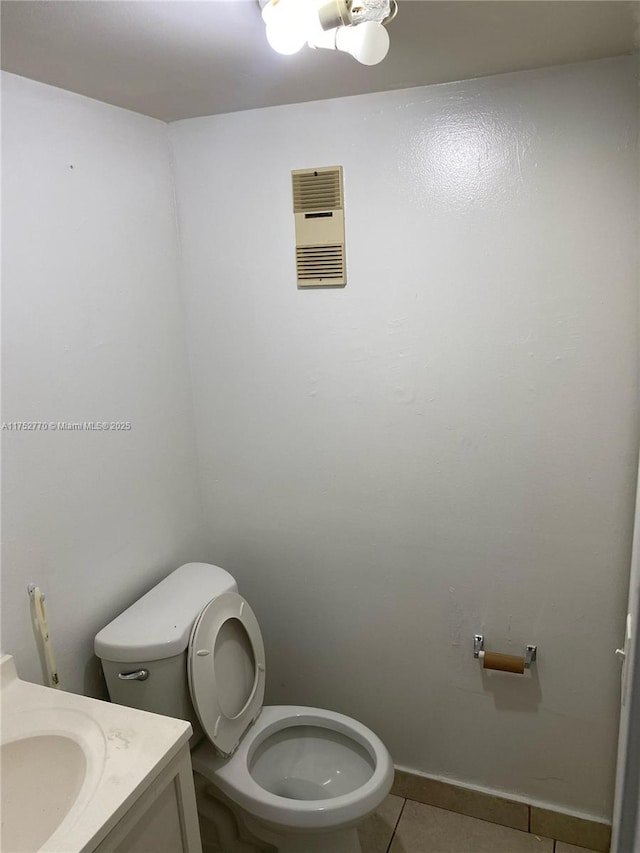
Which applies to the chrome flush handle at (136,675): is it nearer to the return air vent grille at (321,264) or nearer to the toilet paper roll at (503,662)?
the toilet paper roll at (503,662)

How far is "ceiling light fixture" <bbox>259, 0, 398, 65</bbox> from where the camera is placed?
3.37 ft

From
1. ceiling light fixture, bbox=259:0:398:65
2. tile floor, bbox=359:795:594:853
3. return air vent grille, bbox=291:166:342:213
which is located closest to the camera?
ceiling light fixture, bbox=259:0:398:65

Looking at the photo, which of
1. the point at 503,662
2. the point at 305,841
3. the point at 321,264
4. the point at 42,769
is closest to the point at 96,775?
the point at 42,769

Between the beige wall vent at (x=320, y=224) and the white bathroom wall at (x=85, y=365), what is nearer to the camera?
the white bathroom wall at (x=85, y=365)

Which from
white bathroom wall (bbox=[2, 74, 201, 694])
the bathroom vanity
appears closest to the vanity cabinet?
the bathroom vanity

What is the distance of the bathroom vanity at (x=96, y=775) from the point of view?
107 centimetres

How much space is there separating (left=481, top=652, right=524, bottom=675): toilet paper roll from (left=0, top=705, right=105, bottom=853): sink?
106cm

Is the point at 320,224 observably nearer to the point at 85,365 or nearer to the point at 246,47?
the point at 246,47

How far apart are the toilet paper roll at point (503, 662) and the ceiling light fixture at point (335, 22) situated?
4.95ft

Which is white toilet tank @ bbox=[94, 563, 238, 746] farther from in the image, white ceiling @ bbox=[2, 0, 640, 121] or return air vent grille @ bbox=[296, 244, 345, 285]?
white ceiling @ bbox=[2, 0, 640, 121]

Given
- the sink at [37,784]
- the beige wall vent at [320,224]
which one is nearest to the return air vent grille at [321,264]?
the beige wall vent at [320,224]

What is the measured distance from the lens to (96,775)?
110 centimetres

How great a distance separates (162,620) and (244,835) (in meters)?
0.64

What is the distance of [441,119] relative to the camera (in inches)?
60.6
